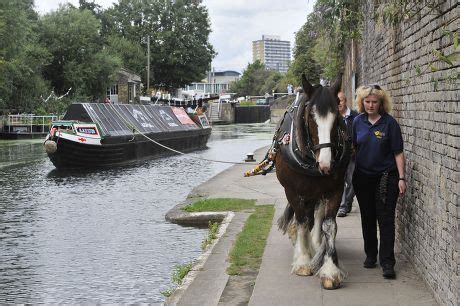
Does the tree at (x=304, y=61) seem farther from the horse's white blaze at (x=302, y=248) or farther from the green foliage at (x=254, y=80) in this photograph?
the green foliage at (x=254, y=80)

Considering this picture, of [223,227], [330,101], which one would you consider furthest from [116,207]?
[330,101]

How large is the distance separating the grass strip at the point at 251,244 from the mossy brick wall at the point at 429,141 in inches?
64.0

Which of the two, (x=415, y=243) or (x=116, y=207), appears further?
(x=116, y=207)

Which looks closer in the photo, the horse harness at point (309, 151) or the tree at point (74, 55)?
the horse harness at point (309, 151)

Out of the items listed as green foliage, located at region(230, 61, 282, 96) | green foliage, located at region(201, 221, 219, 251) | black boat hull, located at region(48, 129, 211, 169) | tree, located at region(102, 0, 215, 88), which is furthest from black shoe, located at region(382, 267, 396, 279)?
green foliage, located at region(230, 61, 282, 96)

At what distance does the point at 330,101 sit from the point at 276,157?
1.30 metres

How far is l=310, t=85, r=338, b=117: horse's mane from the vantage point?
5.69 m

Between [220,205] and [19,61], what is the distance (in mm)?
32225

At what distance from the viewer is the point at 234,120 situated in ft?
253

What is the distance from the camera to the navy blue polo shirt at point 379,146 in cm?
610

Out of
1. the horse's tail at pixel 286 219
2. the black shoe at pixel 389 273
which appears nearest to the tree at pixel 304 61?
the horse's tail at pixel 286 219

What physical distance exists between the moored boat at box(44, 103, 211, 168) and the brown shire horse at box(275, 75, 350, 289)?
16185mm

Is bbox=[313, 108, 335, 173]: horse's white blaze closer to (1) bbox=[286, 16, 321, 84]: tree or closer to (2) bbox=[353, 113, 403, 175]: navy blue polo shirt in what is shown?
(2) bbox=[353, 113, 403, 175]: navy blue polo shirt

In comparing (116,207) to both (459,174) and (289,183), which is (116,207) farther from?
(459,174)
